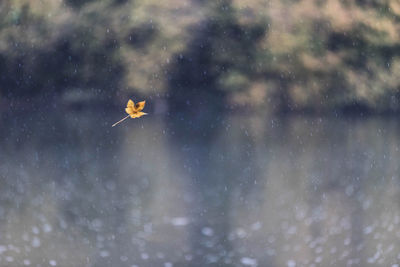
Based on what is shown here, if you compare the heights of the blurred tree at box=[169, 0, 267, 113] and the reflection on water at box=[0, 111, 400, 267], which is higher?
the blurred tree at box=[169, 0, 267, 113]

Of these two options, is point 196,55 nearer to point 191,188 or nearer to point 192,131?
point 192,131

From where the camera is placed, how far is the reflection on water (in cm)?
100

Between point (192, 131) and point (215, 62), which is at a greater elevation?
point (215, 62)

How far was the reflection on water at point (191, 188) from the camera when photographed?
1000mm

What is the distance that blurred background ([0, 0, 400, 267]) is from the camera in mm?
1000

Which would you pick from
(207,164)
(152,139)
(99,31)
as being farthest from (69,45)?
(207,164)

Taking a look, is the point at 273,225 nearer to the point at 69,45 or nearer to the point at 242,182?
the point at 242,182

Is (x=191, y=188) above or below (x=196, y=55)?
below

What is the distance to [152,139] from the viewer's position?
0.99 m

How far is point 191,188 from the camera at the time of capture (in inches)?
39.7

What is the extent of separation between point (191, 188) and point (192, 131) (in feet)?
0.37

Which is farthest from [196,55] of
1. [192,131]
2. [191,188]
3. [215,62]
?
[191,188]

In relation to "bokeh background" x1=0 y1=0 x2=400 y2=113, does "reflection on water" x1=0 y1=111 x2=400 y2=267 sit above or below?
below

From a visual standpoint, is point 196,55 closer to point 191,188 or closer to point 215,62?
point 215,62
